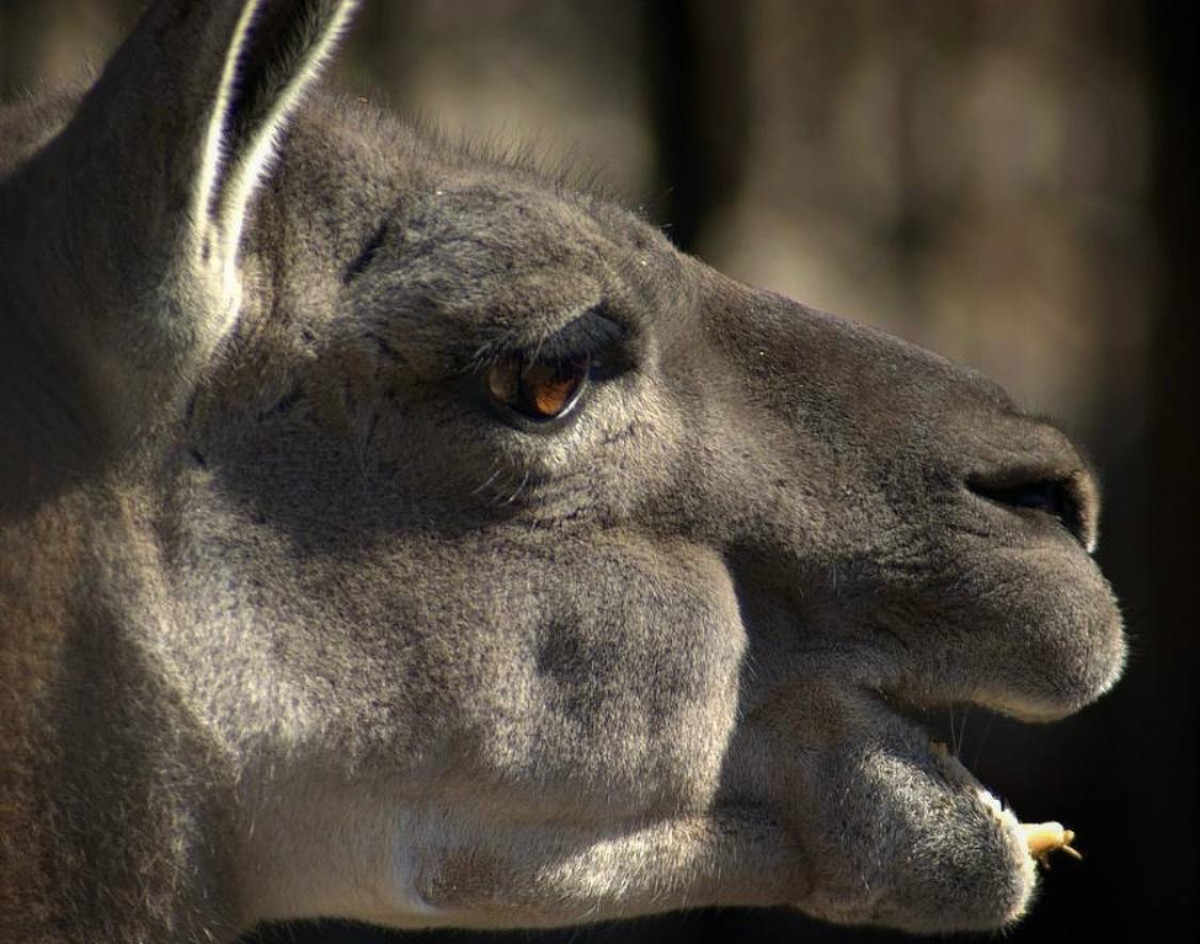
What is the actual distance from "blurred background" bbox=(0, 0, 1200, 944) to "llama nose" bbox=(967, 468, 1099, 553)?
142 inches

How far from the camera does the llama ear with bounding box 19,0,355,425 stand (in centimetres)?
231

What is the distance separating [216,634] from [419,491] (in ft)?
1.17

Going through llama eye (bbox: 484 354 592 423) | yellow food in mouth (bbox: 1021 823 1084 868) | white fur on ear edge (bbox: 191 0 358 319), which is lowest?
yellow food in mouth (bbox: 1021 823 1084 868)

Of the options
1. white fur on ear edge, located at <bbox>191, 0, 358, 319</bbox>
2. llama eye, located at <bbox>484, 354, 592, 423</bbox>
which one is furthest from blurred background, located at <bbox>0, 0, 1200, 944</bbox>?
white fur on ear edge, located at <bbox>191, 0, 358, 319</bbox>

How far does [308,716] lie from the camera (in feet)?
8.39

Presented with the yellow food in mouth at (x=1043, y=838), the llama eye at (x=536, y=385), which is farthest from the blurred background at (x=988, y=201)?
the llama eye at (x=536, y=385)

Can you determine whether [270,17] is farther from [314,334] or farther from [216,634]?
[216,634]

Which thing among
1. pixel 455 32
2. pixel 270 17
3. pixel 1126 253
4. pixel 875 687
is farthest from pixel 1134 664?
pixel 270 17

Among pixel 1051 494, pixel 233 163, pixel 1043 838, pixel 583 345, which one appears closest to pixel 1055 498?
pixel 1051 494

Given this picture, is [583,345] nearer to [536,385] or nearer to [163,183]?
[536,385]

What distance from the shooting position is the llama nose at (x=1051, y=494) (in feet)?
9.55

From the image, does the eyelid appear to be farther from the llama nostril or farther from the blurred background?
the blurred background

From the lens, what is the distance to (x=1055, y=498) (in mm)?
2986

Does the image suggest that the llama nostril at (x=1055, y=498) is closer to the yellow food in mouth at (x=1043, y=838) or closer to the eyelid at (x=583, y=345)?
the yellow food in mouth at (x=1043, y=838)
